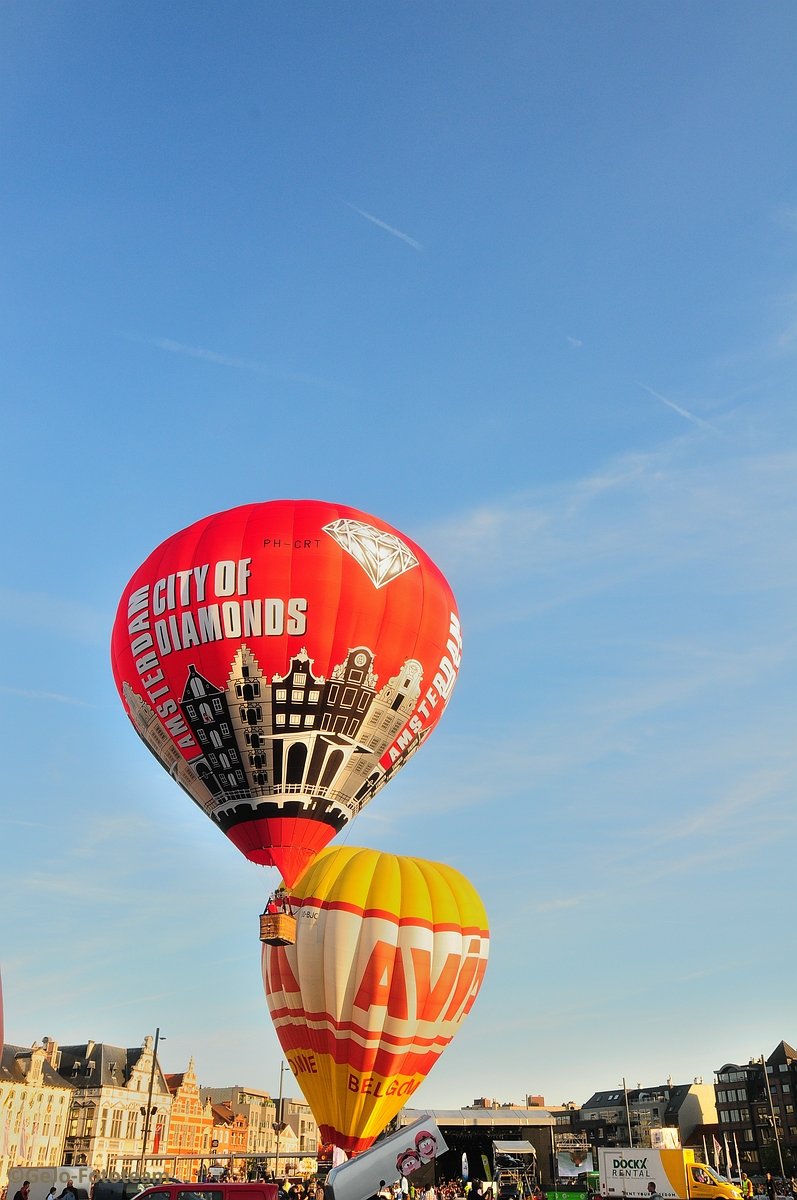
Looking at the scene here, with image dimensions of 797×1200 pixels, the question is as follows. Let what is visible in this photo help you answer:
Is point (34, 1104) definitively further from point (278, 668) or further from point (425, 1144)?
point (425, 1144)

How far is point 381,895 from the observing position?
3353 cm

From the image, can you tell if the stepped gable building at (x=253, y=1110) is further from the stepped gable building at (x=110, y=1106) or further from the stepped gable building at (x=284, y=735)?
the stepped gable building at (x=284, y=735)

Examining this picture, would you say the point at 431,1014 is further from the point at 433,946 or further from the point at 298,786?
the point at 298,786

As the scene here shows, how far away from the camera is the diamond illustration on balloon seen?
31.8 meters

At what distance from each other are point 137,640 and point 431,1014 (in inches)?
602

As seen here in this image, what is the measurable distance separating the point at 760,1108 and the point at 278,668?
105358 millimetres

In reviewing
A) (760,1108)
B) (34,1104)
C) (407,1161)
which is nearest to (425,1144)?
(407,1161)

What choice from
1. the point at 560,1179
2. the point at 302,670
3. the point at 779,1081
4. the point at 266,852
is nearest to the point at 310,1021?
the point at 266,852

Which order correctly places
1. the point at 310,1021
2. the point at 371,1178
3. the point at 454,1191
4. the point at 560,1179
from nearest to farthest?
the point at 371,1178 → the point at 310,1021 → the point at 454,1191 → the point at 560,1179

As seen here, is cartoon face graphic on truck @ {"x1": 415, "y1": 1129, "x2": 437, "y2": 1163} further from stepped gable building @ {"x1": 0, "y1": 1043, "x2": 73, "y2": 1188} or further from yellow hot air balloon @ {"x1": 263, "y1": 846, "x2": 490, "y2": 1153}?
stepped gable building @ {"x1": 0, "y1": 1043, "x2": 73, "y2": 1188}

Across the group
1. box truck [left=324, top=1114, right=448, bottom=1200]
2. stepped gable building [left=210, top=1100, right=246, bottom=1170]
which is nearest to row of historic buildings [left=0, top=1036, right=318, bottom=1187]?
stepped gable building [left=210, top=1100, right=246, bottom=1170]

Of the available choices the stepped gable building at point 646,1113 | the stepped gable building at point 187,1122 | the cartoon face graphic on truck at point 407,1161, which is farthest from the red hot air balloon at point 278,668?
the stepped gable building at point 646,1113

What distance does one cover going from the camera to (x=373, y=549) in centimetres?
3238

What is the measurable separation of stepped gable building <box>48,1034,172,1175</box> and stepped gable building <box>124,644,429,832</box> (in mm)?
80145
